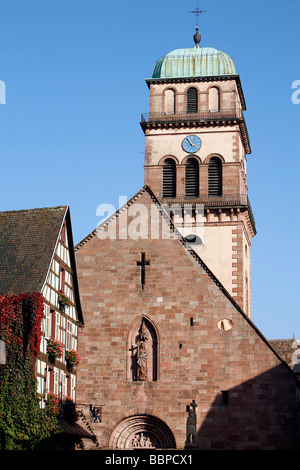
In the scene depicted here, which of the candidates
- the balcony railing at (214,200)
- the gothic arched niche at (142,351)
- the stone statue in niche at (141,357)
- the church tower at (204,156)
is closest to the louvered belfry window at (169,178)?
the church tower at (204,156)

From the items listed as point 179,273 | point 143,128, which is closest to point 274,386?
point 179,273

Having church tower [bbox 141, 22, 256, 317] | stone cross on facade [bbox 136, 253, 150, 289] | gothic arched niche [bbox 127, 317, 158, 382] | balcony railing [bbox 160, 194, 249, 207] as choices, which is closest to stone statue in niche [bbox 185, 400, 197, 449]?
gothic arched niche [bbox 127, 317, 158, 382]

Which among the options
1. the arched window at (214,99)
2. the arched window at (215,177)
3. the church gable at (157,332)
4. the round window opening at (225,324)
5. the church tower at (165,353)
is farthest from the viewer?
the arched window at (214,99)

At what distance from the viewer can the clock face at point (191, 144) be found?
52.2 meters

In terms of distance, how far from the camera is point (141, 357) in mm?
36844

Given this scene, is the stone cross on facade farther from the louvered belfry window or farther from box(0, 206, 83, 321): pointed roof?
the louvered belfry window

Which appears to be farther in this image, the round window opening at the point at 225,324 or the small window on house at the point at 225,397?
the round window opening at the point at 225,324

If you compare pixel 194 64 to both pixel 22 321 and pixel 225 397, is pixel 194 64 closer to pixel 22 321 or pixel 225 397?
pixel 225 397

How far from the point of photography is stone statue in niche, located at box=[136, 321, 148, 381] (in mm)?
36719

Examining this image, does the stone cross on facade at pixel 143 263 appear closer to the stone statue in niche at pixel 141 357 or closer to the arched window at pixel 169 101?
the stone statue in niche at pixel 141 357

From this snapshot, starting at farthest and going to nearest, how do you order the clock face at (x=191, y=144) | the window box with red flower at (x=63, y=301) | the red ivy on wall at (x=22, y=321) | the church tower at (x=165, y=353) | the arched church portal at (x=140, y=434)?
the clock face at (x=191, y=144)
the arched church portal at (x=140, y=434)
the church tower at (x=165, y=353)
the window box with red flower at (x=63, y=301)
the red ivy on wall at (x=22, y=321)

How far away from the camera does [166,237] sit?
1517 inches

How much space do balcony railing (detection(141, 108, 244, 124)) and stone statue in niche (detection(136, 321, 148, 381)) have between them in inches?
720

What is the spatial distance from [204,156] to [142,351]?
57.6 feet
